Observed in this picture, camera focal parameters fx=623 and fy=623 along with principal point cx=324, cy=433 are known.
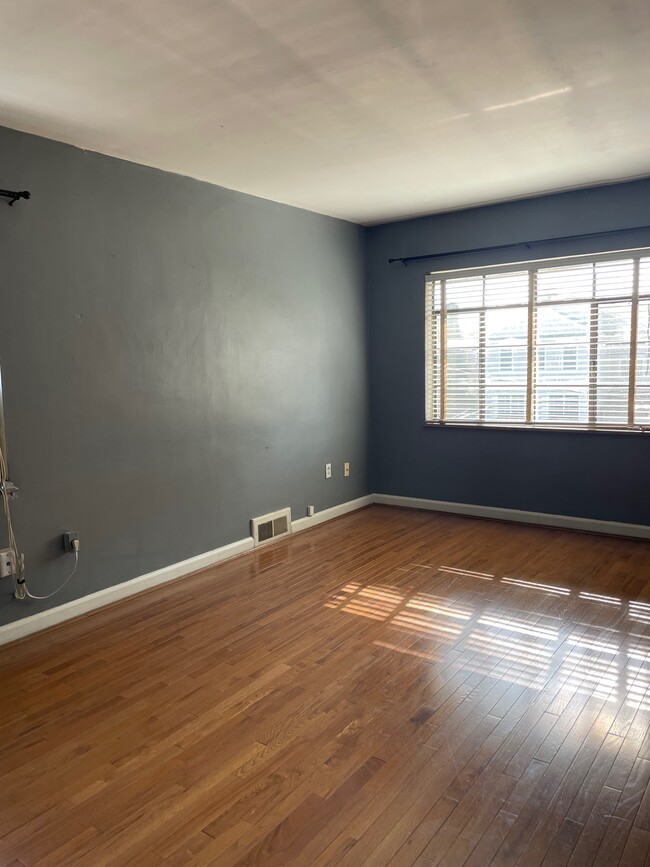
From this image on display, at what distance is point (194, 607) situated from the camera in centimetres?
362

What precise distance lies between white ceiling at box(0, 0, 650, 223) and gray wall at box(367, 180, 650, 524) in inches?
23.5

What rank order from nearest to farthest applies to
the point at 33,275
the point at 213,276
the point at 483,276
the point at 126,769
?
the point at 126,769 → the point at 33,275 → the point at 213,276 → the point at 483,276

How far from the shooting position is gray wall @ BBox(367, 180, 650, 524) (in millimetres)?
4746

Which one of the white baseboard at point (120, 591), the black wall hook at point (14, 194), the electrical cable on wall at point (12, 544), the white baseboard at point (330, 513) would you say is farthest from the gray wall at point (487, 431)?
the electrical cable on wall at point (12, 544)

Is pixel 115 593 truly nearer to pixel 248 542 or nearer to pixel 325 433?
pixel 248 542

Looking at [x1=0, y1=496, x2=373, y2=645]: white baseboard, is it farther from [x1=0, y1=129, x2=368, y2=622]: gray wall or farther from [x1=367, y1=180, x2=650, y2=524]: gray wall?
[x1=367, y1=180, x2=650, y2=524]: gray wall

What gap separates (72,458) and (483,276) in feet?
11.9

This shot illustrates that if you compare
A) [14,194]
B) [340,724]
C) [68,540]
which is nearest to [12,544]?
[68,540]

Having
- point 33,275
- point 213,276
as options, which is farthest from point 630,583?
point 33,275

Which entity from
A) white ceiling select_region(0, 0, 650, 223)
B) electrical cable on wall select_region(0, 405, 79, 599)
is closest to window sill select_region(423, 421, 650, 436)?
white ceiling select_region(0, 0, 650, 223)

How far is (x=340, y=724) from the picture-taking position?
2420 mm

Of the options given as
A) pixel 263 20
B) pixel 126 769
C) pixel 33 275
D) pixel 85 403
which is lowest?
pixel 126 769

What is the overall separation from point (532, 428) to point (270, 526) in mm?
2293

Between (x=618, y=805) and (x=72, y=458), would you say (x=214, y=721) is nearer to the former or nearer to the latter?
(x=618, y=805)
